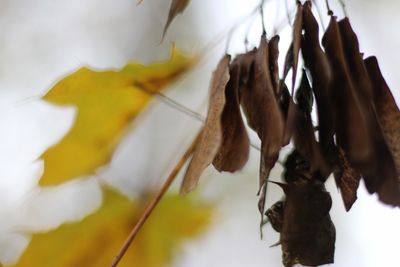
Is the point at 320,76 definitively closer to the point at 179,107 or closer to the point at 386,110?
the point at 386,110

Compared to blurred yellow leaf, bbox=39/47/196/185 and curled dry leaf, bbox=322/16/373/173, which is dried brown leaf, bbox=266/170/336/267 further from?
blurred yellow leaf, bbox=39/47/196/185

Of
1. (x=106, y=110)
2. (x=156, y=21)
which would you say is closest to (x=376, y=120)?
(x=106, y=110)

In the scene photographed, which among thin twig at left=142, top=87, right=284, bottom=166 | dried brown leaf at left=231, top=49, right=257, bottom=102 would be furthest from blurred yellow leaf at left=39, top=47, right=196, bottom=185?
dried brown leaf at left=231, top=49, right=257, bottom=102

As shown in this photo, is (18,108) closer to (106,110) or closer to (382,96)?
(106,110)

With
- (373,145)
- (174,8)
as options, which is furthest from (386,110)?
(174,8)

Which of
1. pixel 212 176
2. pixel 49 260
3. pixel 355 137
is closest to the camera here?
pixel 355 137

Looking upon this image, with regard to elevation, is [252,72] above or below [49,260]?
above

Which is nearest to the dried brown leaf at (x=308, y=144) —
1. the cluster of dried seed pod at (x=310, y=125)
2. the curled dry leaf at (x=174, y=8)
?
the cluster of dried seed pod at (x=310, y=125)
